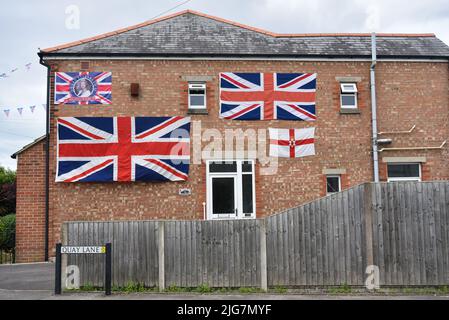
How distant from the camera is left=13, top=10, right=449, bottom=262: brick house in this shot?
46.6ft

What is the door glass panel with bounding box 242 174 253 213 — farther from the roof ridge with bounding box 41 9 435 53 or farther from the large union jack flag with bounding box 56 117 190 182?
the roof ridge with bounding box 41 9 435 53

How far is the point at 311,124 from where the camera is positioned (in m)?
15.1

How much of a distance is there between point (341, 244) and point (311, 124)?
21.5 feet

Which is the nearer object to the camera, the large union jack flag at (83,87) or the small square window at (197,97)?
the large union jack flag at (83,87)

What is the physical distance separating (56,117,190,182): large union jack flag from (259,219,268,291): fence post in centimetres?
557

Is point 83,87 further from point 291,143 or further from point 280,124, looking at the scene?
point 291,143

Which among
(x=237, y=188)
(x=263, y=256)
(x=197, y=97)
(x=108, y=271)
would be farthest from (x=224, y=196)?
(x=108, y=271)

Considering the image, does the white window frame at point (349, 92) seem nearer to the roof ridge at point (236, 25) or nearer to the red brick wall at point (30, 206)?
the roof ridge at point (236, 25)

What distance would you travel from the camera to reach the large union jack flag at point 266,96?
1491 cm

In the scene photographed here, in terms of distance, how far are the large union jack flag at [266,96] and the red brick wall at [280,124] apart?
25 centimetres

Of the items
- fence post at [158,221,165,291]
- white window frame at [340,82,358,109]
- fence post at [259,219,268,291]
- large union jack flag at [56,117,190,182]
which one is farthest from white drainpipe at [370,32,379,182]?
fence post at [158,221,165,291]

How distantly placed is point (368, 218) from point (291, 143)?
19.5 feet

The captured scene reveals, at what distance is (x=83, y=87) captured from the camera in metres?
14.6

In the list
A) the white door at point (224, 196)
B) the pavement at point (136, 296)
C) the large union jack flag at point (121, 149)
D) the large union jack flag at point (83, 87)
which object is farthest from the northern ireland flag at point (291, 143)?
the pavement at point (136, 296)
